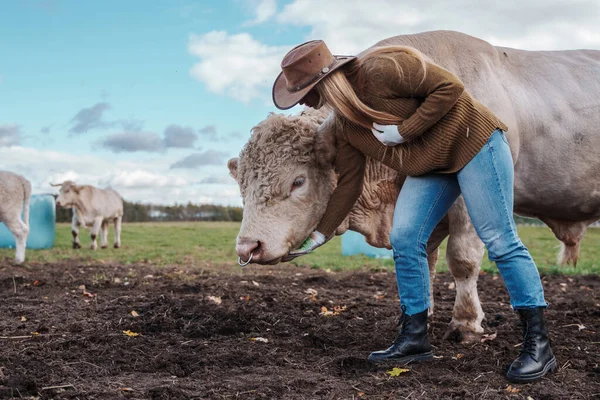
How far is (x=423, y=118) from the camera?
11.9 ft

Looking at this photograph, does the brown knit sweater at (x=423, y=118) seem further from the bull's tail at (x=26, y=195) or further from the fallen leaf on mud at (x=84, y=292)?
the bull's tail at (x=26, y=195)

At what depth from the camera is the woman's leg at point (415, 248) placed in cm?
403

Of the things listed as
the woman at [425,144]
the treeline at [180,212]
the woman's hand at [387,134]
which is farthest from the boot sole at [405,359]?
the treeline at [180,212]

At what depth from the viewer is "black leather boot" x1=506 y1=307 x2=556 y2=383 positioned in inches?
152

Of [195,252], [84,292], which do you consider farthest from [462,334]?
[195,252]

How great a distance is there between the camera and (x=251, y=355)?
454 centimetres

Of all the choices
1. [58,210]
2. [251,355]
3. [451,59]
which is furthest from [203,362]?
[58,210]

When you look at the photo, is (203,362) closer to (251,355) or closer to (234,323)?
(251,355)

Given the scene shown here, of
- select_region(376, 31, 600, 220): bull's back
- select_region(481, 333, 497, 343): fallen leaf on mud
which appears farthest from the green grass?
select_region(481, 333, 497, 343): fallen leaf on mud

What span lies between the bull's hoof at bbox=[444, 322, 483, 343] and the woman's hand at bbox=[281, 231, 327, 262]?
149 cm

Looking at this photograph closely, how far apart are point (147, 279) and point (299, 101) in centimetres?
624

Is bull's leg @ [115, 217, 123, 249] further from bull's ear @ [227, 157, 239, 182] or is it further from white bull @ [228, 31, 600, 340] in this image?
white bull @ [228, 31, 600, 340]

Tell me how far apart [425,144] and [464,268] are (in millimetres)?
1472

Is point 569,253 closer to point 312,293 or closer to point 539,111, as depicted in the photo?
point 539,111
